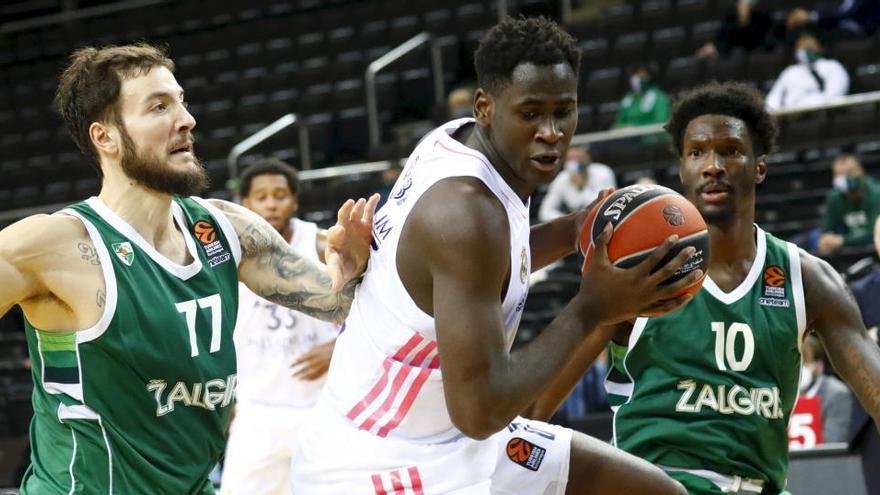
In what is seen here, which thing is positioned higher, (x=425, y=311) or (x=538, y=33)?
(x=538, y=33)

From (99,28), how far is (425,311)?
16482 millimetres

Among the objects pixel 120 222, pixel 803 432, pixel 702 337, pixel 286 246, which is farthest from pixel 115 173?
pixel 803 432

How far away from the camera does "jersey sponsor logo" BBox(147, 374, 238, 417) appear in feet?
11.3

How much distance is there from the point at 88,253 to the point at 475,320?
117 centimetres

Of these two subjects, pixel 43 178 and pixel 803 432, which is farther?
pixel 43 178

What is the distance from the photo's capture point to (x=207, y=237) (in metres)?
3.76

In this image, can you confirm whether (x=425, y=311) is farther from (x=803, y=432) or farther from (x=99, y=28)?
(x=99, y=28)

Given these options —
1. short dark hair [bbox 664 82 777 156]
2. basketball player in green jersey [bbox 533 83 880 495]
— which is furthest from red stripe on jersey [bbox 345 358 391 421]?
short dark hair [bbox 664 82 777 156]

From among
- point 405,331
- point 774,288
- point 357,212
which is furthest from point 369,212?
point 774,288

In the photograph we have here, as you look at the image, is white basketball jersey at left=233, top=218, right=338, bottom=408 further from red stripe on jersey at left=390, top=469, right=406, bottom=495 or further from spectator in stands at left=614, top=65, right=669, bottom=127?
spectator in stands at left=614, top=65, right=669, bottom=127

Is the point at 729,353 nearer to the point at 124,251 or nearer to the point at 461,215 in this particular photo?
the point at 461,215

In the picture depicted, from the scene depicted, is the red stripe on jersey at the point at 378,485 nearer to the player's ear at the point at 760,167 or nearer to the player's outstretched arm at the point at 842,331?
the player's outstretched arm at the point at 842,331

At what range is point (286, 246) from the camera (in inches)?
158

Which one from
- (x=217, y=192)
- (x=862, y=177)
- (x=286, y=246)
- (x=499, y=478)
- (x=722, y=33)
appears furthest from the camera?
(x=217, y=192)
